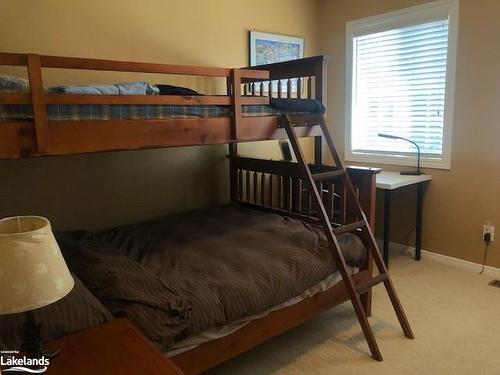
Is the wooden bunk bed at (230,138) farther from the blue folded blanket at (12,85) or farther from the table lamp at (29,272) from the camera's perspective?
Result: the table lamp at (29,272)

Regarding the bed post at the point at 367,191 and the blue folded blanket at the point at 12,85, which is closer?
the blue folded blanket at the point at 12,85

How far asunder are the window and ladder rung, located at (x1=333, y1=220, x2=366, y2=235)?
137cm

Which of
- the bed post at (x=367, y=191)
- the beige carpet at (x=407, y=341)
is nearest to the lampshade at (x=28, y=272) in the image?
the beige carpet at (x=407, y=341)

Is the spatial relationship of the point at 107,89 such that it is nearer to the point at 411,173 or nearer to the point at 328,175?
the point at 328,175

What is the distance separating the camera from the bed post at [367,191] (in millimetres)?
2475

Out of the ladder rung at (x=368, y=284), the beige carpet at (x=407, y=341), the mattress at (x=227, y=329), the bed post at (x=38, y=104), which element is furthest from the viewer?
the ladder rung at (x=368, y=284)

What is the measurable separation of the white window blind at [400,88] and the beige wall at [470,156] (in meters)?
0.17

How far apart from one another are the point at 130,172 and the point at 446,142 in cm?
247

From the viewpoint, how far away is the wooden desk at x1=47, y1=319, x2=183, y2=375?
1126 mm

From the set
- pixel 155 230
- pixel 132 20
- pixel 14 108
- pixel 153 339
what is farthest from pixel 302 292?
pixel 132 20

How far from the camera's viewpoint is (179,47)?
3096 mm

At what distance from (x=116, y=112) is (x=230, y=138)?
61cm

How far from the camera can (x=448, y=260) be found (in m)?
3.40

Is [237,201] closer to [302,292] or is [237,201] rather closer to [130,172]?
[130,172]
